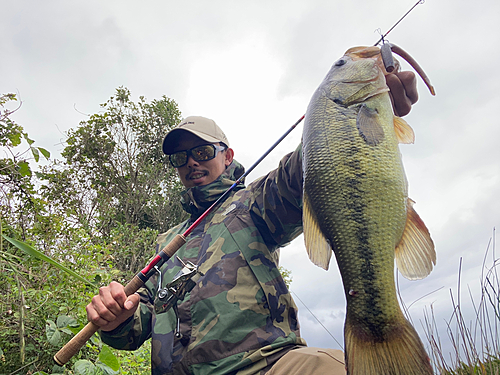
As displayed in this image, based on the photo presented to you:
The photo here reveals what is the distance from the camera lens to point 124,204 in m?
11.7

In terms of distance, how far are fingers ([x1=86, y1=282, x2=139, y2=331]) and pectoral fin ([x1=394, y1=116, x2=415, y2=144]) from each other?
5.22 feet

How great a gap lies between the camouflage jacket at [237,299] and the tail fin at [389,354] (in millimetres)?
690

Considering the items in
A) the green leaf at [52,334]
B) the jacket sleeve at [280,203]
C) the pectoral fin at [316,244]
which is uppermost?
the jacket sleeve at [280,203]

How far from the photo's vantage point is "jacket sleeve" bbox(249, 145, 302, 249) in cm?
181

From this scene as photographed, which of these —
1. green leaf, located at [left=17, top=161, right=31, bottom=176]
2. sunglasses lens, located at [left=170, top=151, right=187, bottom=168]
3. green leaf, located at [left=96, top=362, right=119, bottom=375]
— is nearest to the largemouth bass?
sunglasses lens, located at [left=170, top=151, right=187, bottom=168]

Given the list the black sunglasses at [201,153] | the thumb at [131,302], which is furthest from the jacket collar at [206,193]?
the thumb at [131,302]

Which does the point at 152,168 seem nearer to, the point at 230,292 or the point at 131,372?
the point at 131,372

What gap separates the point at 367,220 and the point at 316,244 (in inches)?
8.2

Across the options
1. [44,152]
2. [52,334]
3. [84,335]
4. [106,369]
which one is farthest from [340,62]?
[52,334]

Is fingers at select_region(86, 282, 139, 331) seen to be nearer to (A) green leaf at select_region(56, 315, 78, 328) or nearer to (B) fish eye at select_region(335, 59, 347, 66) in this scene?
(A) green leaf at select_region(56, 315, 78, 328)

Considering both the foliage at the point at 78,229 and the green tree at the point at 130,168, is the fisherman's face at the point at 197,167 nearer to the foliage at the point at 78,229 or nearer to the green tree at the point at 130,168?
the foliage at the point at 78,229

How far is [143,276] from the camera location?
85.5 inches

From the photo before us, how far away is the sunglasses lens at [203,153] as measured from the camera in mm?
2775

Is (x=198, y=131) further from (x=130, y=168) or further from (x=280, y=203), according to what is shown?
(x=130, y=168)
